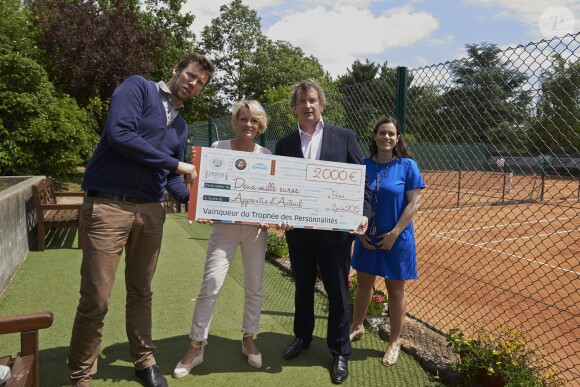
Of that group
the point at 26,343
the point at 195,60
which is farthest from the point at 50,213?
the point at 26,343

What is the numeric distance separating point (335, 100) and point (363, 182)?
3.54 meters

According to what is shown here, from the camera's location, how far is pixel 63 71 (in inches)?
683

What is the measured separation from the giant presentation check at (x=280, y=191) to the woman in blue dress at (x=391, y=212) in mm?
257

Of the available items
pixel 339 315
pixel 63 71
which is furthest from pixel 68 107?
pixel 339 315

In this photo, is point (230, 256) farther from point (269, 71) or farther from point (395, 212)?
point (269, 71)

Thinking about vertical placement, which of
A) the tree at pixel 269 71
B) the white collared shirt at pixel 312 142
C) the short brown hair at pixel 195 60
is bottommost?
the white collared shirt at pixel 312 142

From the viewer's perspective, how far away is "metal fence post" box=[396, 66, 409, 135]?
3.87 m

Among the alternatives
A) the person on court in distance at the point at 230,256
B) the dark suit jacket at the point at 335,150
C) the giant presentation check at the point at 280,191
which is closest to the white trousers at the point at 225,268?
the person on court in distance at the point at 230,256

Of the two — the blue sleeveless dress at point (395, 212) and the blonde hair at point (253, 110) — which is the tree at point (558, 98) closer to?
the blue sleeveless dress at point (395, 212)

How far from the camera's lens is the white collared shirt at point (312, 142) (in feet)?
10.3

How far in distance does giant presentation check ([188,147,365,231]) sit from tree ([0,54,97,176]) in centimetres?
908

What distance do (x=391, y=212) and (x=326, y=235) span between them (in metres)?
0.51

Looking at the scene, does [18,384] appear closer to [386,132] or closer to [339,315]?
[339,315]

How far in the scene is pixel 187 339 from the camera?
12.0 ft
